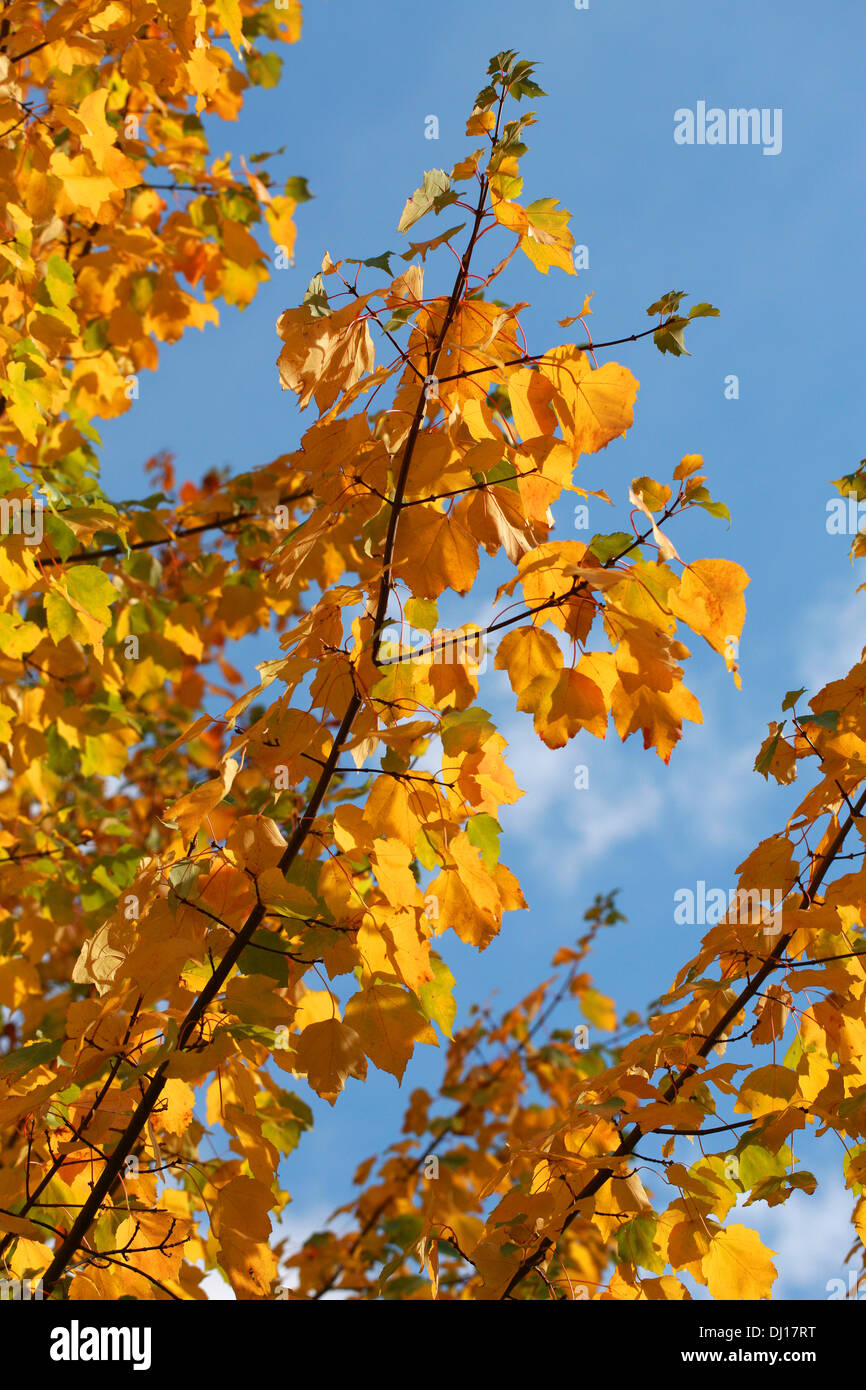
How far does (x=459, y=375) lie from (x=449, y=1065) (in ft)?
Answer: 17.9

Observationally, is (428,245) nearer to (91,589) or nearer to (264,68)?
(91,589)

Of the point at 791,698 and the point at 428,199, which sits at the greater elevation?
the point at 428,199

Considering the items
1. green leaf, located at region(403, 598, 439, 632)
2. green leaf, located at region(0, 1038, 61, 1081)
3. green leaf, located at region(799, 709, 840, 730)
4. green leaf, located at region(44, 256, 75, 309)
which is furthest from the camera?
green leaf, located at region(44, 256, 75, 309)

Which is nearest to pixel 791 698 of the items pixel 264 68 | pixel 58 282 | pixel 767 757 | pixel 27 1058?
pixel 767 757

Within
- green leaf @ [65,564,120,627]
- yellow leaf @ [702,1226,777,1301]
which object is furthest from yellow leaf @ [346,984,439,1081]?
green leaf @ [65,564,120,627]

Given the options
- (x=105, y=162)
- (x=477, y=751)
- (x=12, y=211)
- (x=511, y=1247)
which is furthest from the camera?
(x=105, y=162)

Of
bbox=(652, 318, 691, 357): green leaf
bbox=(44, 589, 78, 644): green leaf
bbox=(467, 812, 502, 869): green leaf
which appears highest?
bbox=(44, 589, 78, 644): green leaf

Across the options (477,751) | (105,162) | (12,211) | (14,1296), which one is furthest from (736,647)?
(105,162)

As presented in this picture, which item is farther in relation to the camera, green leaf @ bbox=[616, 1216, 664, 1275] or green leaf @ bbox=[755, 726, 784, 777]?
green leaf @ bbox=[755, 726, 784, 777]

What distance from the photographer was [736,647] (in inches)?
62.8

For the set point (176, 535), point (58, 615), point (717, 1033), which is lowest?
point (717, 1033)

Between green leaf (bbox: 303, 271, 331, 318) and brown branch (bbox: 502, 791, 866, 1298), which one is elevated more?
green leaf (bbox: 303, 271, 331, 318)

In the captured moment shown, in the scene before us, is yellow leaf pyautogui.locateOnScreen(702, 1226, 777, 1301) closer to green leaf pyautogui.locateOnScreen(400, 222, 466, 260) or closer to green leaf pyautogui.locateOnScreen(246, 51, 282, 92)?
green leaf pyautogui.locateOnScreen(400, 222, 466, 260)
